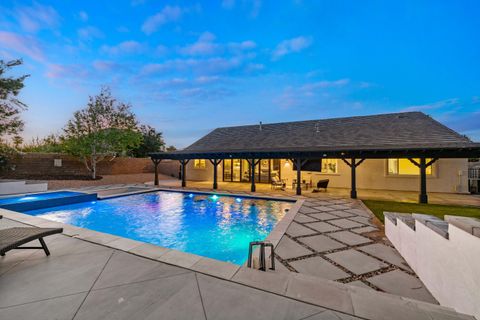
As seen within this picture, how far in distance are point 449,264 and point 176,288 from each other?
3412mm

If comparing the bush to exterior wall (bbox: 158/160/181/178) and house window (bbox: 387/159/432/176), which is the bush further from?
house window (bbox: 387/159/432/176)

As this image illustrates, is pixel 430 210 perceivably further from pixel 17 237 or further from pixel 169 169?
pixel 169 169

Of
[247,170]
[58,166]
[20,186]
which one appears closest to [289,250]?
[247,170]

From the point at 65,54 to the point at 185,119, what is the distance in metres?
20.8

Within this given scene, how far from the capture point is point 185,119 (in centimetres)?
3350

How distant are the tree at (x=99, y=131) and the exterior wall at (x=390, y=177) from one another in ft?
44.9

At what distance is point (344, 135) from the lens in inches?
553

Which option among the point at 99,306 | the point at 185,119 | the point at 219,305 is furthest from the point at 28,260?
the point at 185,119

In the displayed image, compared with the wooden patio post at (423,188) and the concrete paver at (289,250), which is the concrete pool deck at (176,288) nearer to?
the concrete paver at (289,250)

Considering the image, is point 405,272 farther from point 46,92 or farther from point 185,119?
point 185,119

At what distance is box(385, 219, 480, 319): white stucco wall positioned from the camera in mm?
2045

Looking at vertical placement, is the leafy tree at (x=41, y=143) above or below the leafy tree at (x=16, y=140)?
above

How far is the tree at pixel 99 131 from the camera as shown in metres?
14.7

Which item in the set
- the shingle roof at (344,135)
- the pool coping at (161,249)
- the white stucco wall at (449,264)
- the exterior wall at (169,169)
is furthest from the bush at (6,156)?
the white stucco wall at (449,264)
